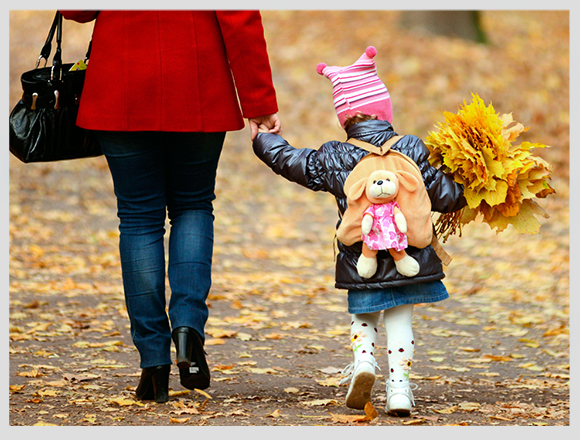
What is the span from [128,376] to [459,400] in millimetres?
1652

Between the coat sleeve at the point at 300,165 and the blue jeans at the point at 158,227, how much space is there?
0.26m

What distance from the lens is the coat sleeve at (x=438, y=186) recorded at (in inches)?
116

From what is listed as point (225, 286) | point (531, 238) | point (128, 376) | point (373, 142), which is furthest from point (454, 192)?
point (531, 238)

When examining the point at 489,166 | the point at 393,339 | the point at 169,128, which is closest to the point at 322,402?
the point at 393,339

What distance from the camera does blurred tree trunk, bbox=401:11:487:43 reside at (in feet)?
41.8

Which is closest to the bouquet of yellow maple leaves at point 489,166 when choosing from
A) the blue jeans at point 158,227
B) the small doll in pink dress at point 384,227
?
the small doll in pink dress at point 384,227

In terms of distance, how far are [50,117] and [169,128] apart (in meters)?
0.60

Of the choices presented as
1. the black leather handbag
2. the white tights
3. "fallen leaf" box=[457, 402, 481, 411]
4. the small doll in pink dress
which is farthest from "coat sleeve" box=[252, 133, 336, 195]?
"fallen leaf" box=[457, 402, 481, 411]

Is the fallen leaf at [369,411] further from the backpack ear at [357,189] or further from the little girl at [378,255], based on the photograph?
the backpack ear at [357,189]

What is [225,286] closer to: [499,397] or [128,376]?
[128,376]

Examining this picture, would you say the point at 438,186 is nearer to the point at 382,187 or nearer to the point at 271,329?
the point at 382,187

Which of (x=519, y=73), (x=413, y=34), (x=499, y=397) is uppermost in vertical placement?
(x=413, y=34)

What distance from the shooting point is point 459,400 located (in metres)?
3.25

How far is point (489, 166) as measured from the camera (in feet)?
9.78
